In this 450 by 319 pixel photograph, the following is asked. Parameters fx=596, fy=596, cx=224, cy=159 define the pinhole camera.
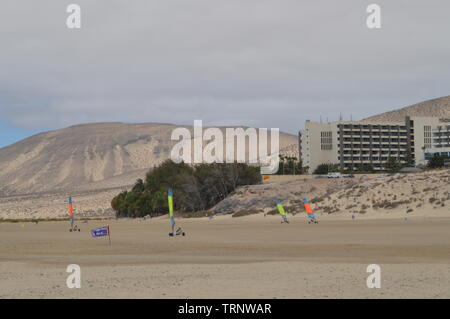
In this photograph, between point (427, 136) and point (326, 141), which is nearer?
point (326, 141)

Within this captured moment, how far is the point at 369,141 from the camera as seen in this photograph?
5635 inches

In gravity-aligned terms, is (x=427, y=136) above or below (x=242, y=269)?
above

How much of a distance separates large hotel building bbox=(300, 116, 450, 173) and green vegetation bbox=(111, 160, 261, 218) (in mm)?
49842

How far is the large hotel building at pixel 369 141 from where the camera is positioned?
140m

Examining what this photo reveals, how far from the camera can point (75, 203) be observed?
139 metres

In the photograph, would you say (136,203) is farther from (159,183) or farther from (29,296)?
(29,296)

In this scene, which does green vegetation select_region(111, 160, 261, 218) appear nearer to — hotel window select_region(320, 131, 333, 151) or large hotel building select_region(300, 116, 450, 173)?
large hotel building select_region(300, 116, 450, 173)

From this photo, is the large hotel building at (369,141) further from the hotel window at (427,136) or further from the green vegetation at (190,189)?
the green vegetation at (190,189)

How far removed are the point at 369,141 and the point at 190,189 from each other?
7420cm

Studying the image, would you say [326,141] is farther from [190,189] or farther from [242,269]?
[242,269]

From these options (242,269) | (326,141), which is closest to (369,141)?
(326,141)

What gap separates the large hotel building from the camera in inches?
5502
